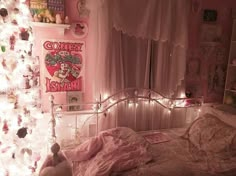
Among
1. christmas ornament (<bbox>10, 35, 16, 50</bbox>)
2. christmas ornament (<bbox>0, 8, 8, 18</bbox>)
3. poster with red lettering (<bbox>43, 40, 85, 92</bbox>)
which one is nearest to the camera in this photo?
christmas ornament (<bbox>0, 8, 8, 18</bbox>)

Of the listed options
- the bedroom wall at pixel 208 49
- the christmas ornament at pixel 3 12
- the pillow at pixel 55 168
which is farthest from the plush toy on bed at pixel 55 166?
the bedroom wall at pixel 208 49

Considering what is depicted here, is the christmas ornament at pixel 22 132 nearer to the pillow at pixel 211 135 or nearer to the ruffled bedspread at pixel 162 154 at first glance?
the ruffled bedspread at pixel 162 154

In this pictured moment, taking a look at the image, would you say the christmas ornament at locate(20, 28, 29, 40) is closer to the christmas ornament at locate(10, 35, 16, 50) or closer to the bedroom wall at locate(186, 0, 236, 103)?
the christmas ornament at locate(10, 35, 16, 50)

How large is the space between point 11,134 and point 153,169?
48.7 inches

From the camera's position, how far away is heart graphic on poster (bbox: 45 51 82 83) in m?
2.30

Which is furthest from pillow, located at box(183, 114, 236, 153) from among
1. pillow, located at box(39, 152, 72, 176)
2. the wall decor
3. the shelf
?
the shelf

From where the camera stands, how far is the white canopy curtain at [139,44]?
2.32 meters

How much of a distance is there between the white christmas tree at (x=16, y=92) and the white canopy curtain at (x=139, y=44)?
782 mm

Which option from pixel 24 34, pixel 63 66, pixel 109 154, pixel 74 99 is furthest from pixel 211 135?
pixel 24 34

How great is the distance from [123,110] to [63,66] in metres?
0.89

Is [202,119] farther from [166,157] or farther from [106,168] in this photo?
[106,168]

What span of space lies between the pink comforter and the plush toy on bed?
24cm

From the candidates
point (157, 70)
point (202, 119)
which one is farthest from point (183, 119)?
point (157, 70)

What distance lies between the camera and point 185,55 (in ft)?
8.84
